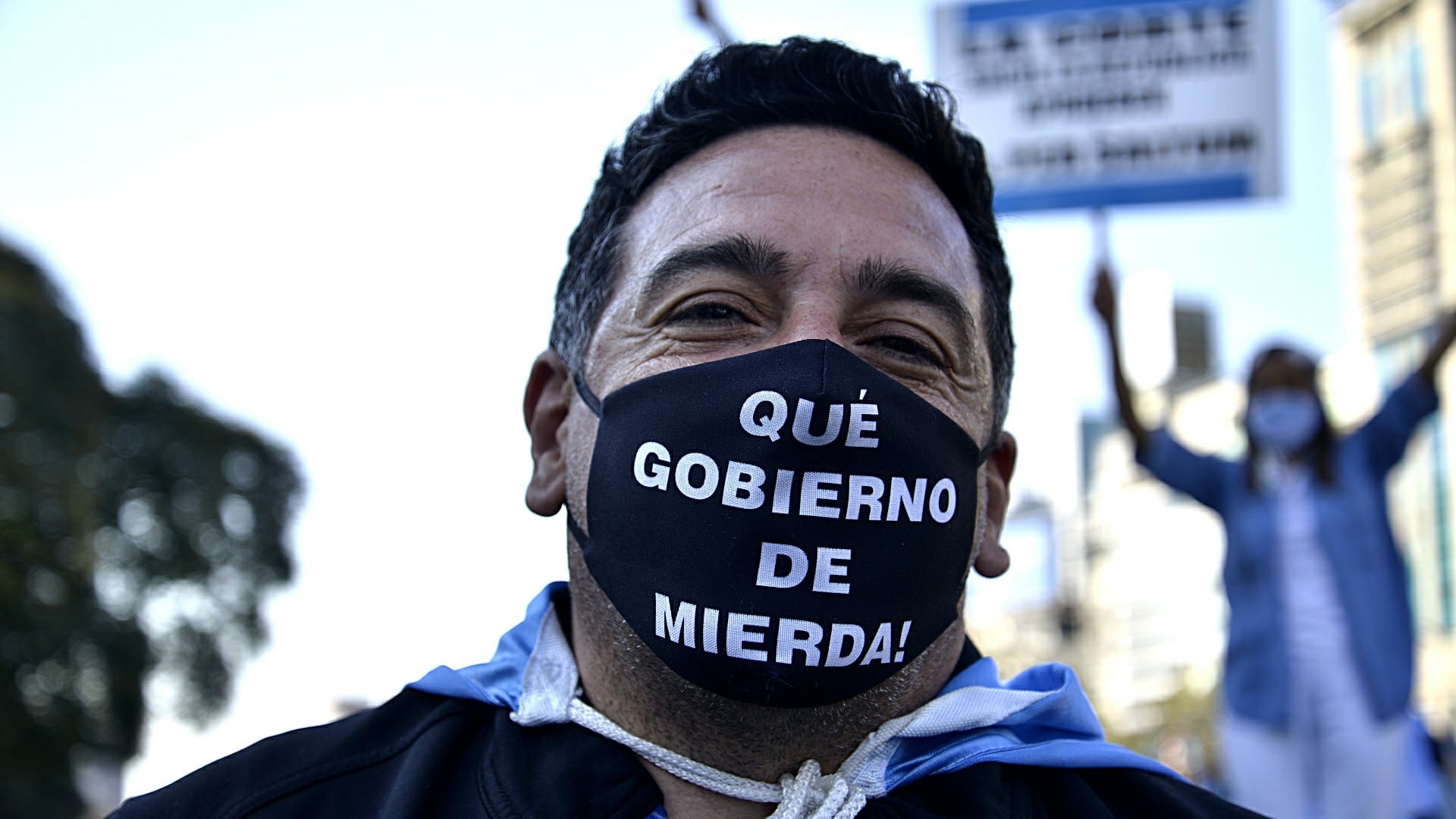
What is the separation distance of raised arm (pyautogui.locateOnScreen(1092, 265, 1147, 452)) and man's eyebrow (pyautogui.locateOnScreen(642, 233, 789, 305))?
3104mm

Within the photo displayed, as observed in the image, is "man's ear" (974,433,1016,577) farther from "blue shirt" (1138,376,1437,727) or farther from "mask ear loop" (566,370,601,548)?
"blue shirt" (1138,376,1437,727)

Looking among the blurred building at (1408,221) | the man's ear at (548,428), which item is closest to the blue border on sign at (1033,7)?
the man's ear at (548,428)

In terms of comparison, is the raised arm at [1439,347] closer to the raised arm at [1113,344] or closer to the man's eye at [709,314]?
the raised arm at [1113,344]

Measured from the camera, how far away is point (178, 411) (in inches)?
955

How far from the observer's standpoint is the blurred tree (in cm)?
1758

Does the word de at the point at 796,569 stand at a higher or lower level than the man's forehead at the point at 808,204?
lower

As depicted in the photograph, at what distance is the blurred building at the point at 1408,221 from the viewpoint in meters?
50.5

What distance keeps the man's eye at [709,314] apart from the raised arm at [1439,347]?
312cm

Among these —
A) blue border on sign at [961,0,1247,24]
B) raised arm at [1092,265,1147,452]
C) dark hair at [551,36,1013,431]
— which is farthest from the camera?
blue border on sign at [961,0,1247,24]

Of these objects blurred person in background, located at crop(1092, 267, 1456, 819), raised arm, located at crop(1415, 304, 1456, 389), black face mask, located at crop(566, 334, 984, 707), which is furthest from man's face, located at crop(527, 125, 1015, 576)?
raised arm, located at crop(1415, 304, 1456, 389)

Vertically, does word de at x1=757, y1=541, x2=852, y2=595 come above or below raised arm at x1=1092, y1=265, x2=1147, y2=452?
below

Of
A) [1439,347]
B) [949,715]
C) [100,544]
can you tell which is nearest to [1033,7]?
[1439,347]

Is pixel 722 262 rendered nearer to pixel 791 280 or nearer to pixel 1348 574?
pixel 791 280

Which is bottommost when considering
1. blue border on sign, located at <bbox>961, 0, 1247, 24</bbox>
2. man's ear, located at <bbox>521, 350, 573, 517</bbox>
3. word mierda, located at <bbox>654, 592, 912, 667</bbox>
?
word mierda, located at <bbox>654, 592, 912, 667</bbox>
